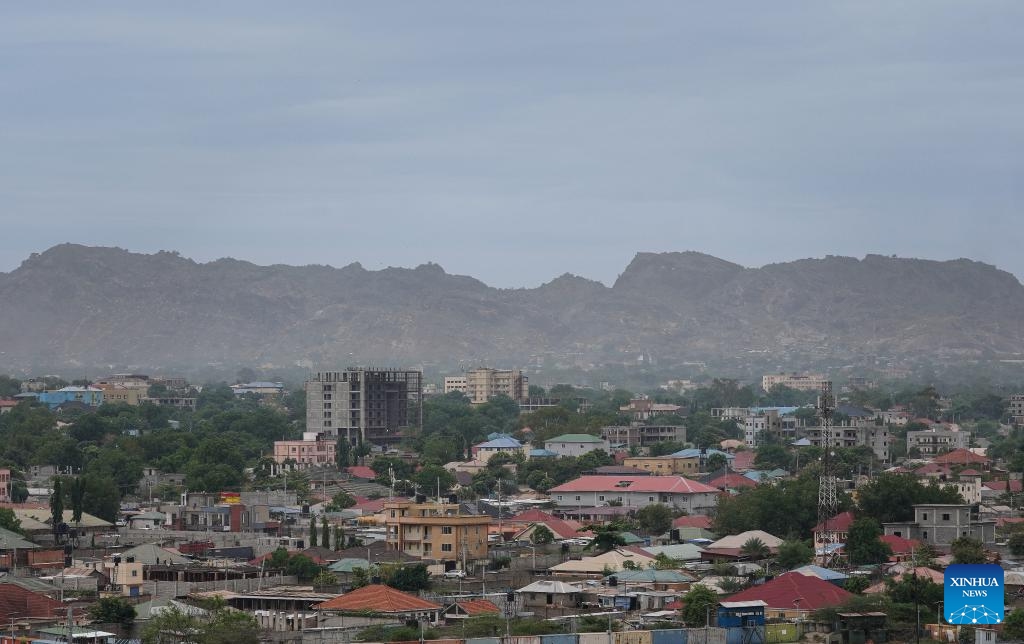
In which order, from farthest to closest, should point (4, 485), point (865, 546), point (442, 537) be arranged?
point (4, 485) < point (442, 537) < point (865, 546)

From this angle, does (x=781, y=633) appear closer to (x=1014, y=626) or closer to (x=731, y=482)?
(x=1014, y=626)

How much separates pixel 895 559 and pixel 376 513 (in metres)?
22.7

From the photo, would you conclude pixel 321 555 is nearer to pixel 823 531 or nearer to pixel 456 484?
pixel 823 531

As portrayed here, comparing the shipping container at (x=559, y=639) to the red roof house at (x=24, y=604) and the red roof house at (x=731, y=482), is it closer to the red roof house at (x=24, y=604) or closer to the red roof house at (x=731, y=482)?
the red roof house at (x=24, y=604)

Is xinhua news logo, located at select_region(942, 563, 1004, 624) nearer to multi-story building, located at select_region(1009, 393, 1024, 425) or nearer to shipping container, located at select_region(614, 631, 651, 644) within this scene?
shipping container, located at select_region(614, 631, 651, 644)

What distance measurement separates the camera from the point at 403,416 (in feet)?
424

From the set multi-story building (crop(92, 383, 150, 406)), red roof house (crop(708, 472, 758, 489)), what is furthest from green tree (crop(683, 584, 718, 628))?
multi-story building (crop(92, 383, 150, 406))

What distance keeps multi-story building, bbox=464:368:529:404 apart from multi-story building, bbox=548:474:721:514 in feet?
351

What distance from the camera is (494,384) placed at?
634 ft

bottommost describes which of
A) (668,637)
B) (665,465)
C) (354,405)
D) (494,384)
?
(668,637)

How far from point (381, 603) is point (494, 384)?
496 feet

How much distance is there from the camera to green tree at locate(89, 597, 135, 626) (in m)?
39.6

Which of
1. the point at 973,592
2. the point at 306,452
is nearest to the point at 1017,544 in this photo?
the point at 973,592

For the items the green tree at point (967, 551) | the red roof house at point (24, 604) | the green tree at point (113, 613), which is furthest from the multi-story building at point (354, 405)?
the green tree at point (113, 613)
